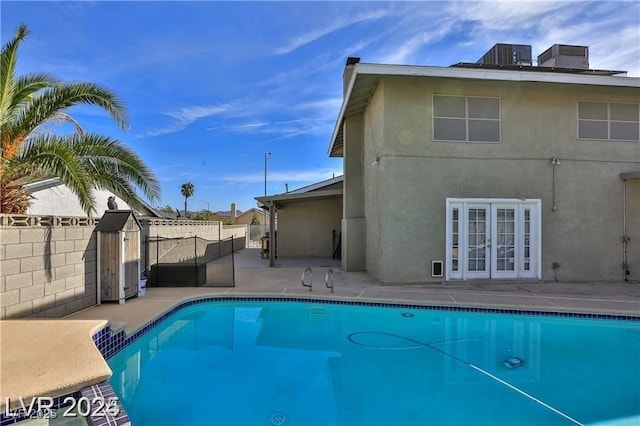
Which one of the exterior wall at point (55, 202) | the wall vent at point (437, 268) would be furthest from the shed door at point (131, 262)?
the wall vent at point (437, 268)

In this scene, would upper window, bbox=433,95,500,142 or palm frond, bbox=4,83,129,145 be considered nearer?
palm frond, bbox=4,83,129,145

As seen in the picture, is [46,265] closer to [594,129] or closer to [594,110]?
[594,129]

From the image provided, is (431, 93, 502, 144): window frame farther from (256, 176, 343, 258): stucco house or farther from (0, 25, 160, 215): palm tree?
(256, 176, 343, 258): stucco house

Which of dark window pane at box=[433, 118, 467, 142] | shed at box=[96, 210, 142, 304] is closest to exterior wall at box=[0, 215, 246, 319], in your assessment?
shed at box=[96, 210, 142, 304]

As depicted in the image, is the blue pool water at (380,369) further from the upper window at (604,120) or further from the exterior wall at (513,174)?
the upper window at (604,120)

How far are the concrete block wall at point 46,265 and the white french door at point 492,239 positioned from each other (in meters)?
8.55

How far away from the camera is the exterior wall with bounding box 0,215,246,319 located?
206 inches

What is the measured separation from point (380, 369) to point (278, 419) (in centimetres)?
193

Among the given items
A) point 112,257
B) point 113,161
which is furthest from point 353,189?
point 112,257

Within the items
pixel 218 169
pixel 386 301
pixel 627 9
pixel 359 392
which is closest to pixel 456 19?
pixel 627 9

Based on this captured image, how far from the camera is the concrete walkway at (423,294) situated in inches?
285

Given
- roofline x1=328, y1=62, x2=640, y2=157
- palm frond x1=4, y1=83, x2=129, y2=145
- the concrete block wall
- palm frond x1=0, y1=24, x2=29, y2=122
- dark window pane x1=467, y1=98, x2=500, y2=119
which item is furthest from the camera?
dark window pane x1=467, y1=98, x2=500, y2=119

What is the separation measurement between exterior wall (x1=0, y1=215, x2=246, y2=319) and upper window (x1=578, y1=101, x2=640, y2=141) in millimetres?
12814

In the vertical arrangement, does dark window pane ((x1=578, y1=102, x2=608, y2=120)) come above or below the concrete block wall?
above
